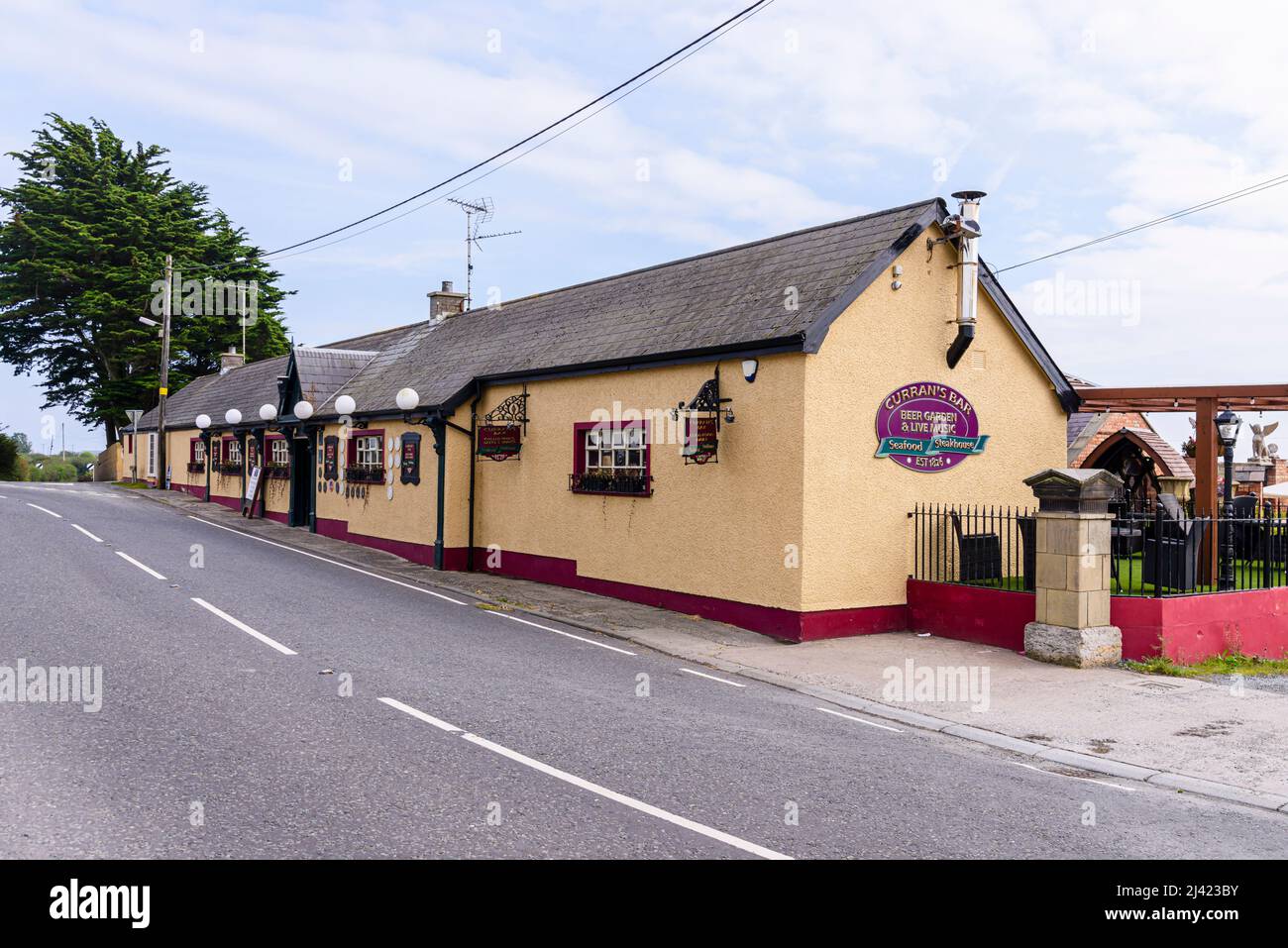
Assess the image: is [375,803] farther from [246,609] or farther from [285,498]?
[285,498]

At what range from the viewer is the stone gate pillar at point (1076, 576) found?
34.5 feet

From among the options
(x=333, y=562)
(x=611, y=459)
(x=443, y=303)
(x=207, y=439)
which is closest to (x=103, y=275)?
(x=207, y=439)

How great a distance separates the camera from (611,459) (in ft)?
50.2

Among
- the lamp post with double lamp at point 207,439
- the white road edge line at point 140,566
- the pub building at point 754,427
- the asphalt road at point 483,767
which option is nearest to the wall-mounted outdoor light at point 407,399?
the pub building at point 754,427

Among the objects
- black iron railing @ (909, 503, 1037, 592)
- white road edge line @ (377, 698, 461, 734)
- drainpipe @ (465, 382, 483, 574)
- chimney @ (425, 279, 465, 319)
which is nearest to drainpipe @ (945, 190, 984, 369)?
black iron railing @ (909, 503, 1037, 592)

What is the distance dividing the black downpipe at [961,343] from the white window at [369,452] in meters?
13.3

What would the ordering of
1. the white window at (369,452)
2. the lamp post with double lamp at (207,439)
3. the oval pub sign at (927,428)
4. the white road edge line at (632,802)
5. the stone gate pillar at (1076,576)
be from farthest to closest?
the lamp post with double lamp at (207,439) < the white window at (369,452) < the oval pub sign at (927,428) < the stone gate pillar at (1076,576) < the white road edge line at (632,802)

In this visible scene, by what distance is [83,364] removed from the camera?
47.5 metres

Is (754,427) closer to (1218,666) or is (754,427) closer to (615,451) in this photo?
(615,451)

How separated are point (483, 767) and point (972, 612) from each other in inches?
315

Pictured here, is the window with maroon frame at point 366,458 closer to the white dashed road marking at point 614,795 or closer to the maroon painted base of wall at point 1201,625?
the white dashed road marking at point 614,795
